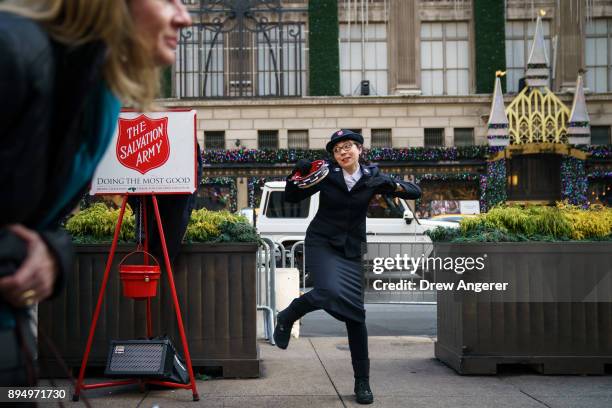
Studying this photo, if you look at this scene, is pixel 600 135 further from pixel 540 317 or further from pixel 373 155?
pixel 540 317

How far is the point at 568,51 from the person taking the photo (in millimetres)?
32344

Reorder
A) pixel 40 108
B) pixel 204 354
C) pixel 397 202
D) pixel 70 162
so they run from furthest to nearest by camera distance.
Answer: pixel 397 202 → pixel 204 354 → pixel 70 162 → pixel 40 108

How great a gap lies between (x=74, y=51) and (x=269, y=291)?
320 inches

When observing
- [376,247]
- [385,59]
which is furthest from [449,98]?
[376,247]

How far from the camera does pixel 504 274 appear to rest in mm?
6578

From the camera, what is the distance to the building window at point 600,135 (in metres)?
32.3

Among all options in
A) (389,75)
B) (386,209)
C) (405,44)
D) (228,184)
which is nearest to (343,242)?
(386,209)

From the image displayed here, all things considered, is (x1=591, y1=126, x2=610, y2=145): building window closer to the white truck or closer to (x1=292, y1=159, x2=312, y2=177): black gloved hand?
the white truck

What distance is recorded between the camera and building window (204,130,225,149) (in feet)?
106

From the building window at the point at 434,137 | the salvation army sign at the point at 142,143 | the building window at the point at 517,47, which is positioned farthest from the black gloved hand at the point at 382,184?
the building window at the point at 517,47

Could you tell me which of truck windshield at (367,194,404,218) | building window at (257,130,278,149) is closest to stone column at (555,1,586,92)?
building window at (257,130,278,149)

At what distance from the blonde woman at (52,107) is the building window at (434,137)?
103 ft

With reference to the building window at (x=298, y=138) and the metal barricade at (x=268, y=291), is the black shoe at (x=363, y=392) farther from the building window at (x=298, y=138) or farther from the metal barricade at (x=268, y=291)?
the building window at (x=298, y=138)

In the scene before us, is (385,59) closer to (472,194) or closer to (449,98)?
(449,98)
